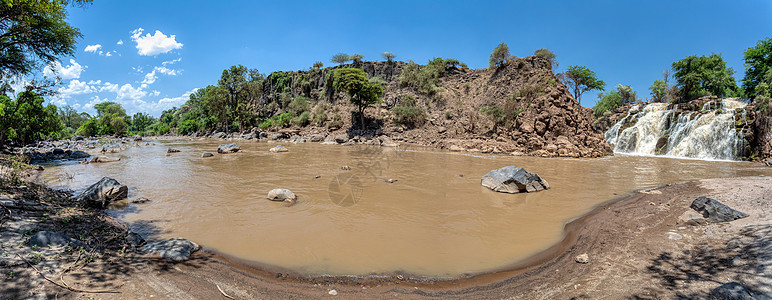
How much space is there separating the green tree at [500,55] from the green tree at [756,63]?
21.6m

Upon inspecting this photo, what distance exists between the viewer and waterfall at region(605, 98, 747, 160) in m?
18.8

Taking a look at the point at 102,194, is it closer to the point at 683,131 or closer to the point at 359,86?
the point at 359,86

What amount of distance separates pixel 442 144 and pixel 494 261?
24.5 metres

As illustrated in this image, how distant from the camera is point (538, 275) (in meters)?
4.00

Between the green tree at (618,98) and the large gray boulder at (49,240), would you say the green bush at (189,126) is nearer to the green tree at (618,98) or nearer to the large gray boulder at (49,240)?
the large gray boulder at (49,240)

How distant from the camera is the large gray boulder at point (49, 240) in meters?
3.45

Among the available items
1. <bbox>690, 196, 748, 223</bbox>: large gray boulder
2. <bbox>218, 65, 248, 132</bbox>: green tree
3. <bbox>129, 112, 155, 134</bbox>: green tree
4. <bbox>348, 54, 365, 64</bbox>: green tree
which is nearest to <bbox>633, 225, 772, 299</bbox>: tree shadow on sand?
<bbox>690, 196, 748, 223</bbox>: large gray boulder

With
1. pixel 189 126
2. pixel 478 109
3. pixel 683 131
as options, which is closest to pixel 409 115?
pixel 478 109

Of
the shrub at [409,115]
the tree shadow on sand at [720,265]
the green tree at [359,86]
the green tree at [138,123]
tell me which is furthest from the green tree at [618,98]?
the green tree at [138,123]

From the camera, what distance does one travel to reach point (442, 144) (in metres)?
28.7

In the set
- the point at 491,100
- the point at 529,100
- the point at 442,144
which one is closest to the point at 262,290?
the point at 442,144

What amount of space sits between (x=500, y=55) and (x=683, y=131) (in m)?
20.3

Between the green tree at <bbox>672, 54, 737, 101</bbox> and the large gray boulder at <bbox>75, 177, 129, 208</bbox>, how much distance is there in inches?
1695

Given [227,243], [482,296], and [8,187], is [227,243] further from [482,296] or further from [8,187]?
[8,187]
